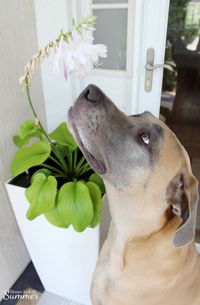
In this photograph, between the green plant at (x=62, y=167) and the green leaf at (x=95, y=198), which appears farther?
the green leaf at (x=95, y=198)

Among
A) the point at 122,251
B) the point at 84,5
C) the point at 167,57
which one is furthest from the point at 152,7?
the point at 122,251

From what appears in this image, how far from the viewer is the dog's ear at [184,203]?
0.82m

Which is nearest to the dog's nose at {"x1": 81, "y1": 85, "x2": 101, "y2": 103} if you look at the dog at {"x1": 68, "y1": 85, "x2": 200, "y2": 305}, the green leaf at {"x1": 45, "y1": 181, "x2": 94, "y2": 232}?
the dog at {"x1": 68, "y1": 85, "x2": 200, "y2": 305}

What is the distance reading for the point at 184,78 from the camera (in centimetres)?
157

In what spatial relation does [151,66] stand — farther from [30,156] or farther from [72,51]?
[30,156]

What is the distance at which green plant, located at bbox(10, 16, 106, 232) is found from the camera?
39.1 inches

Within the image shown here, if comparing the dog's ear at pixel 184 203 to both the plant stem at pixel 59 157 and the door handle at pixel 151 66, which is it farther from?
the door handle at pixel 151 66

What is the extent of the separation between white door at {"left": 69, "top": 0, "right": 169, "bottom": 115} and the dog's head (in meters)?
0.72

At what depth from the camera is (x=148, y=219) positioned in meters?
0.95

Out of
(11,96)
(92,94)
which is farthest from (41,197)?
(11,96)

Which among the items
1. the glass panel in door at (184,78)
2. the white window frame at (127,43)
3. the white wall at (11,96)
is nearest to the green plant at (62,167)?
the white wall at (11,96)

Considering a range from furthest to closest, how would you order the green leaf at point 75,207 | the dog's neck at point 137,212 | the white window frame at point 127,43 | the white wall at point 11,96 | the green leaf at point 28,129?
1. the white window frame at point 127,43
2. the white wall at point 11,96
3. the green leaf at point 28,129
4. the green leaf at point 75,207
5. the dog's neck at point 137,212

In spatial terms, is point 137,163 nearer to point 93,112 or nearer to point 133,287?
point 93,112

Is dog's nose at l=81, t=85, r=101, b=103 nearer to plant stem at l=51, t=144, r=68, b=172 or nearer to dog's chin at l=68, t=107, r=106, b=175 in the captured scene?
dog's chin at l=68, t=107, r=106, b=175
